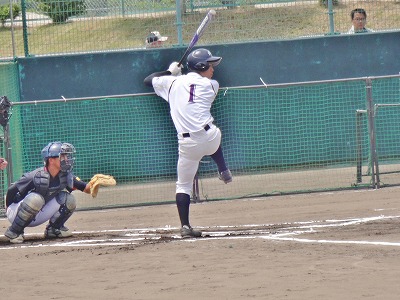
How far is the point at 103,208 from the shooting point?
44.9 feet

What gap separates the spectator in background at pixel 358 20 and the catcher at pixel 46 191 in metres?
6.65

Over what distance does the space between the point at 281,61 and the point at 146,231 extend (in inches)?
233

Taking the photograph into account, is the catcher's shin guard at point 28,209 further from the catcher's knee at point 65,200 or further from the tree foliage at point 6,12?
the tree foliage at point 6,12

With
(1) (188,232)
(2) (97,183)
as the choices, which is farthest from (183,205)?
(2) (97,183)

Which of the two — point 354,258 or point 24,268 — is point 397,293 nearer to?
point 354,258

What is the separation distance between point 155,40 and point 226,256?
25.1 ft

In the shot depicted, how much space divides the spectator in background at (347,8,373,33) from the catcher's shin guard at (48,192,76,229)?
690 cm

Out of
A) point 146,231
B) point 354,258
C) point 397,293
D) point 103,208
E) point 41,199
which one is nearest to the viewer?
point 397,293

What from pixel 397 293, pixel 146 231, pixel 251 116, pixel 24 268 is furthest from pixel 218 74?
pixel 397 293

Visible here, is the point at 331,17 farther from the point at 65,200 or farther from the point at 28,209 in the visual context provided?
the point at 28,209

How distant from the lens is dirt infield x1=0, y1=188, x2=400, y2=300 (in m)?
7.19

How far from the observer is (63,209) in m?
10.5

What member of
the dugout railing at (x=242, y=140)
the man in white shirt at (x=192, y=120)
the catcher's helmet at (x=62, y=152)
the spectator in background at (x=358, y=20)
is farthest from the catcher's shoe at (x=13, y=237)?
the spectator in background at (x=358, y=20)

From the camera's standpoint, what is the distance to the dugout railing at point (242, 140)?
47.3 feet
